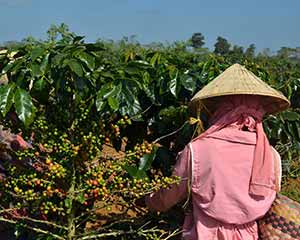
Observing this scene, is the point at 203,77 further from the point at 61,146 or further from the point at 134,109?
the point at 61,146

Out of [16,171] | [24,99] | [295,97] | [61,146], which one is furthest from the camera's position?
[295,97]

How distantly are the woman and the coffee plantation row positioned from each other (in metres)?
0.14

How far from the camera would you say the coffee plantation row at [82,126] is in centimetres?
266

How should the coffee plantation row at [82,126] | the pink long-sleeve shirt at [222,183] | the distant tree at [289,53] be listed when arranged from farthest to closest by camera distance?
1. the distant tree at [289,53]
2. the pink long-sleeve shirt at [222,183]
3. the coffee plantation row at [82,126]

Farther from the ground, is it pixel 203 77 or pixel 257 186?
pixel 203 77

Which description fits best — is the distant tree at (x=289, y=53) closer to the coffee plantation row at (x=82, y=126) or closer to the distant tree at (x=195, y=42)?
the distant tree at (x=195, y=42)

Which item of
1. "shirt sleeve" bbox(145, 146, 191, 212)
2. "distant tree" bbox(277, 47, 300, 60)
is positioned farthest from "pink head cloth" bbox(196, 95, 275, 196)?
"distant tree" bbox(277, 47, 300, 60)

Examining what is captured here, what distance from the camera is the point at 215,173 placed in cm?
282

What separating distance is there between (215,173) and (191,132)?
449mm

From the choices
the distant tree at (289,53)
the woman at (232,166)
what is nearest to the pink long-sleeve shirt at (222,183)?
the woman at (232,166)

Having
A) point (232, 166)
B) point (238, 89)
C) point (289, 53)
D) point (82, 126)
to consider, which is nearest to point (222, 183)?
point (232, 166)

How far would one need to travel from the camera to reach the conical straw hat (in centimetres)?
284

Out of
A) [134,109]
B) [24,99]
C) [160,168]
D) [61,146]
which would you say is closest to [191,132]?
[160,168]

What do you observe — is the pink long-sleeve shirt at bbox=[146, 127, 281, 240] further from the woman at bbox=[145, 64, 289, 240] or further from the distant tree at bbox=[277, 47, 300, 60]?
the distant tree at bbox=[277, 47, 300, 60]
